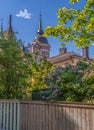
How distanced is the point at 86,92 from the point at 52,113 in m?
1.99

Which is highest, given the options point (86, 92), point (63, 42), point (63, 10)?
point (63, 10)

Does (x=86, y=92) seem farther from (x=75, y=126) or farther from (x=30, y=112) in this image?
(x=75, y=126)

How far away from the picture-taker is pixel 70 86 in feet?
29.9

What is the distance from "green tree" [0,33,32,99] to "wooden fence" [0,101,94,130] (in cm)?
317

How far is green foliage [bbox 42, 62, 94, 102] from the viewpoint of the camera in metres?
8.80

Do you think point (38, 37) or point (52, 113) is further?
point (38, 37)

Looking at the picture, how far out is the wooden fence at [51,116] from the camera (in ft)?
20.1

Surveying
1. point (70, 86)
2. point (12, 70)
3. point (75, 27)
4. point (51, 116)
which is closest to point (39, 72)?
point (12, 70)

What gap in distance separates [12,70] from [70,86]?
410 cm

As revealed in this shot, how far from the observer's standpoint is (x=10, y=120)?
8.95m

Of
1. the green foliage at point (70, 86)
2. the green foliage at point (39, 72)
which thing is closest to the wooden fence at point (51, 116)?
the green foliage at point (70, 86)

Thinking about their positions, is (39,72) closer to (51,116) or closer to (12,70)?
(12,70)

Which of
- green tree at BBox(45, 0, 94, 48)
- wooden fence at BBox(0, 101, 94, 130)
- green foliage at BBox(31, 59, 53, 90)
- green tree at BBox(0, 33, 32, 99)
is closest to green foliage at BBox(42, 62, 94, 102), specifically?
green tree at BBox(45, 0, 94, 48)

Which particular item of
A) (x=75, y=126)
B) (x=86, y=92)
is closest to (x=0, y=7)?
(x=86, y=92)
